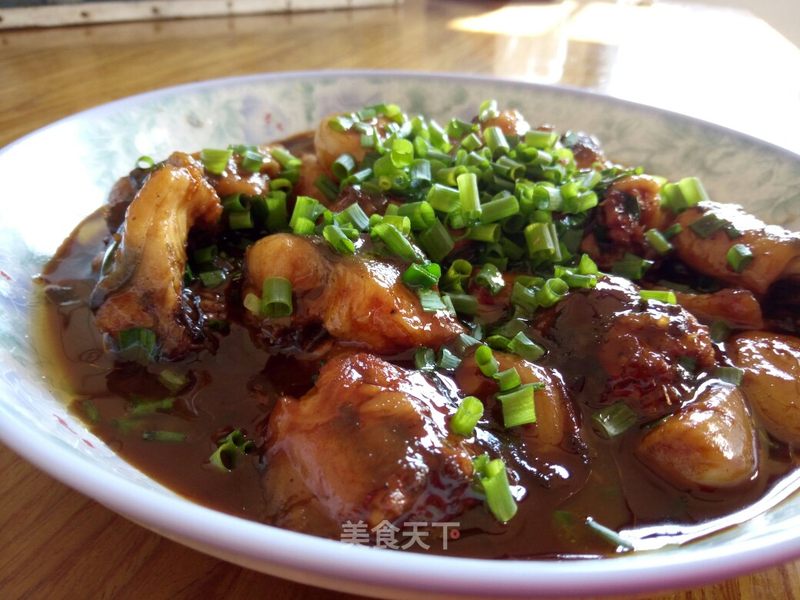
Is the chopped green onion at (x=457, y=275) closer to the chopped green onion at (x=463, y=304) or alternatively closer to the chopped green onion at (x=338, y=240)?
the chopped green onion at (x=463, y=304)

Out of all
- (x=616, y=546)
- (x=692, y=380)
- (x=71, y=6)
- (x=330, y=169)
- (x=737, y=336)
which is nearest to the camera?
(x=616, y=546)

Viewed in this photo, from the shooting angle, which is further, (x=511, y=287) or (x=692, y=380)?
(x=511, y=287)

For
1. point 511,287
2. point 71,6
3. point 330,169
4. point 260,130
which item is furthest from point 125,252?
point 71,6

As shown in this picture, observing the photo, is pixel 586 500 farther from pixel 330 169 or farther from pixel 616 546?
pixel 330 169

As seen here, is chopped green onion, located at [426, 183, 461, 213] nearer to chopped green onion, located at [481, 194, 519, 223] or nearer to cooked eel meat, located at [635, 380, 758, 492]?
chopped green onion, located at [481, 194, 519, 223]

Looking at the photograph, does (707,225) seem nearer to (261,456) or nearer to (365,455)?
(365,455)

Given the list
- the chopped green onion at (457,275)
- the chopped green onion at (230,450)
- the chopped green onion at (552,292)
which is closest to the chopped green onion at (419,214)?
the chopped green onion at (457,275)
